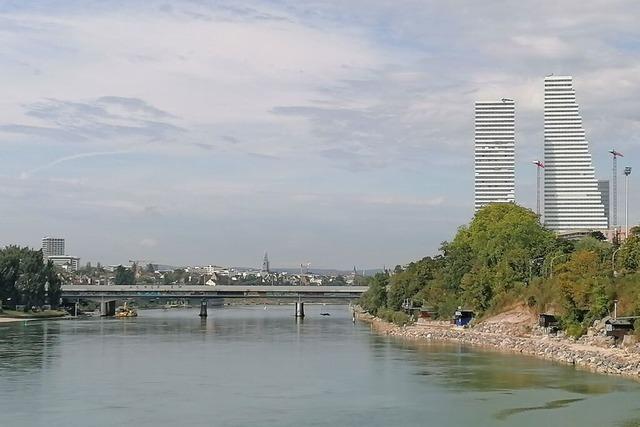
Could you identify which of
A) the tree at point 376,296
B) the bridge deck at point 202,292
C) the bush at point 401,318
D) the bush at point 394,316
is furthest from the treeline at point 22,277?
the bush at point 401,318

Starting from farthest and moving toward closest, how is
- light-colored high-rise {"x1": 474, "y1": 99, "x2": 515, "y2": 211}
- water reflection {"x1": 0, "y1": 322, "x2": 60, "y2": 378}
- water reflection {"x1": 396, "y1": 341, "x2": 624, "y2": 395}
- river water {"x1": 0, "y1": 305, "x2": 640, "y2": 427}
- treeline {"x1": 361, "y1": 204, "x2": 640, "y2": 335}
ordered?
light-colored high-rise {"x1": 474, "y1": 99, "x2": 515, "y2": 211}
treeline {"x1": 361, "y1": 204, "x2": 640, "y2": 335}
water reflection {"x1": 0, "y1": 322, "x2": 60, "y2": 378}
water reflection {"x1": 396, "y1": 341, "x2": 624, "y2": 395}
river water {"x1": 0, "y1": 305, "x2": 640, "y2": 427}

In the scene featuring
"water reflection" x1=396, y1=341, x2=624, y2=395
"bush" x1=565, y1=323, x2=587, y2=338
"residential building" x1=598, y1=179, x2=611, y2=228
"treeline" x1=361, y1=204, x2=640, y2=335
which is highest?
"residential building" x1=598, y1=179, x2=611, y2=228

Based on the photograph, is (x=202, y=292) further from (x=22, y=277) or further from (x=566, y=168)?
(x=566, y=168)

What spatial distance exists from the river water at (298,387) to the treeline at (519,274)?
6008 millimetres

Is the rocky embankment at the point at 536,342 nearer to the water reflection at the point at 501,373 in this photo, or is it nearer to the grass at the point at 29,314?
the water reflection at the point at 501,373

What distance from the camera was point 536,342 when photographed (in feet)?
178

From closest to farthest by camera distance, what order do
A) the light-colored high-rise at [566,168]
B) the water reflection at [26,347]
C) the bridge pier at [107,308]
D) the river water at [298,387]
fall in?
1. the river water at [298,387]
2. the water reflection at [26,347]
3. the bridge pier at [107,308]
4. the light-colored high-rise at [566,168]

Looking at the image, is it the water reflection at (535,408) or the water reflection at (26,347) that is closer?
the water reflection at (535,408)

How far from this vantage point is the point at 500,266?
70938mm

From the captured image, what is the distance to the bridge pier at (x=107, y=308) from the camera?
122662 millimetres

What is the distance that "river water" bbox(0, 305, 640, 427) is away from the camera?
104 ft

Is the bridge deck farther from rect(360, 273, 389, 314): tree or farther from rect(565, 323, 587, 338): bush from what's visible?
rect(565, 323, 587, 338): bush

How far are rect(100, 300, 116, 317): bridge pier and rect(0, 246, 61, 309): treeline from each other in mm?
15238

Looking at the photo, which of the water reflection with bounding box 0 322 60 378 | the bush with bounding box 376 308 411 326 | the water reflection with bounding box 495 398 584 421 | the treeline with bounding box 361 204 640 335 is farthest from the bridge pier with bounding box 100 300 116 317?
the water reflection with bounding box 495 398 584 421
